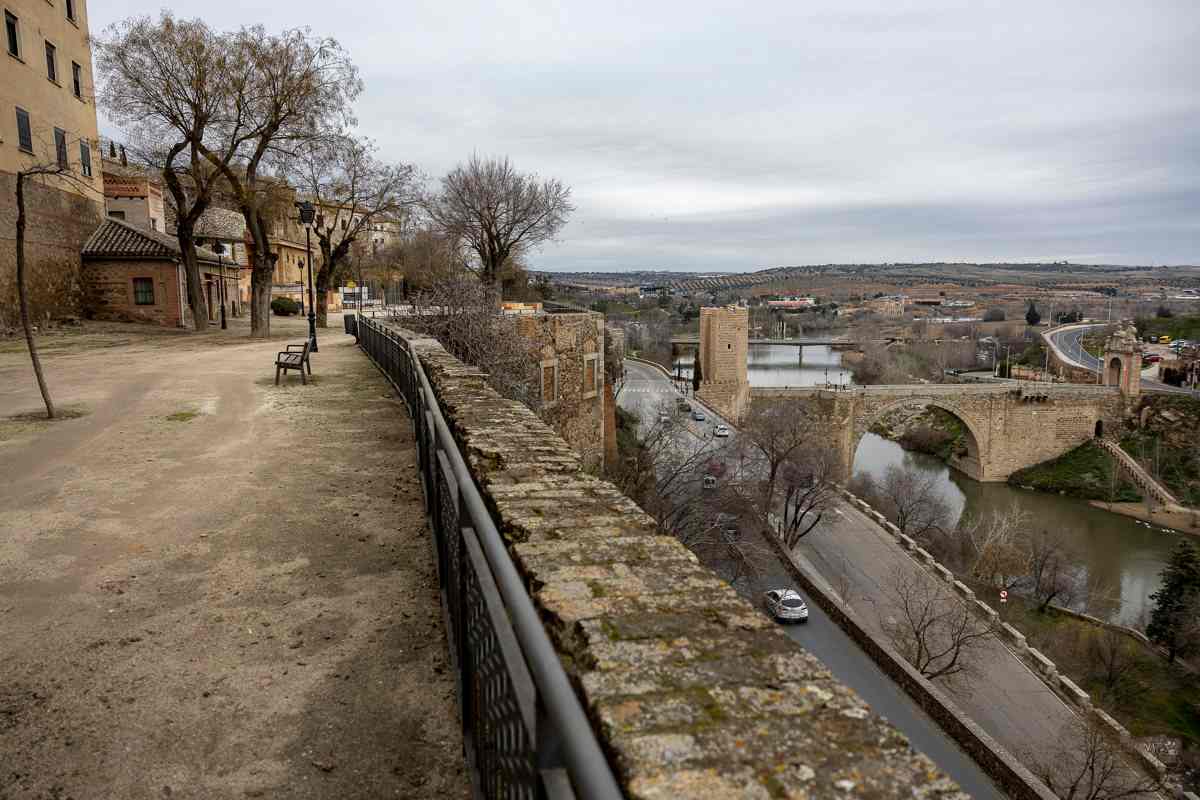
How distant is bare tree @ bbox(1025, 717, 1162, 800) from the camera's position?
16.4m

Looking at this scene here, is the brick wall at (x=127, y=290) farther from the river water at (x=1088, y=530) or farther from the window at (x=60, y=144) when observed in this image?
the river water at (x=1088, y=530)

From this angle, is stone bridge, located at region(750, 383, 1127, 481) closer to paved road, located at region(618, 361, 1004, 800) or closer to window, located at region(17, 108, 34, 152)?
paved road, located at region(618, 361, 1004, 800)

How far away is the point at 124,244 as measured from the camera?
2631cm

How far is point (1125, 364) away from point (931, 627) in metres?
45.8

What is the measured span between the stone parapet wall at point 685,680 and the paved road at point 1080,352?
71060 mm

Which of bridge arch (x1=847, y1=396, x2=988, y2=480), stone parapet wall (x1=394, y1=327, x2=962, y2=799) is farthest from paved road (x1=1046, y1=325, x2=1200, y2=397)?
stone parapet wall (x1=394, y1=327, x2=962, y2=799)

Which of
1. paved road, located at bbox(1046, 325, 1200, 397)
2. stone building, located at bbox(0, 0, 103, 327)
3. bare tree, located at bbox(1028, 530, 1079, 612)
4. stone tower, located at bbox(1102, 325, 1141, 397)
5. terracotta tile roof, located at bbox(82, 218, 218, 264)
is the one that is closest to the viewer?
stone building, located at bbox(0, 0, 103, 327)

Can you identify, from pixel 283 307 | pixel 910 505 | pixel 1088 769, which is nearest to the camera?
→ pixel 1088 769

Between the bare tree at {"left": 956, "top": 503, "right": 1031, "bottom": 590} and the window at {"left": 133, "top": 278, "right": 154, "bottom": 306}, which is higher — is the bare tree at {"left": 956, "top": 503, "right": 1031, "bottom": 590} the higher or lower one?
the lower one

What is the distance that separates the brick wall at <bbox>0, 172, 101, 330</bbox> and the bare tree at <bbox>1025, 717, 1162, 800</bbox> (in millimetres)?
29009

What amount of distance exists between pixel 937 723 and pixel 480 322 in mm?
14125

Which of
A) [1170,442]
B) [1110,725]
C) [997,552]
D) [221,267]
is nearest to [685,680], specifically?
[1110,725]

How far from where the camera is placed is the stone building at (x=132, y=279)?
1019 inches

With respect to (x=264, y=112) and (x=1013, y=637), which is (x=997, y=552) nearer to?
(x=1013, y=637)
